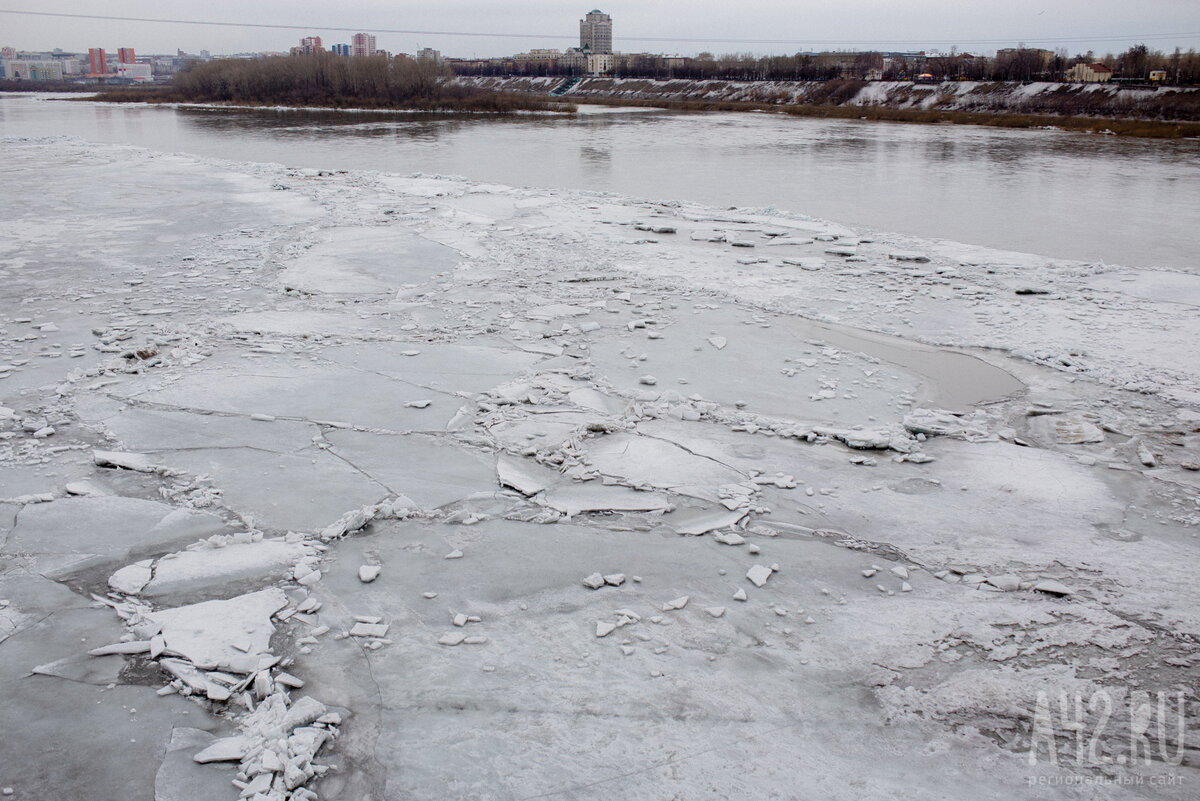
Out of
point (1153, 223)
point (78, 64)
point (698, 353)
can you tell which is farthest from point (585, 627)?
point (78, 64)

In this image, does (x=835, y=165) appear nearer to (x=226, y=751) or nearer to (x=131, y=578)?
(x=131, y=578)

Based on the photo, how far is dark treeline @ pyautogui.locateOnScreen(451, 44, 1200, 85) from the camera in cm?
5620

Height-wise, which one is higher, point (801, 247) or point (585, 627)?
point (801, 247)

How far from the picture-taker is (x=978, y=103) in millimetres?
50562

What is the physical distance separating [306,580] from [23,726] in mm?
943

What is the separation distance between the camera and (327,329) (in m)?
6.14

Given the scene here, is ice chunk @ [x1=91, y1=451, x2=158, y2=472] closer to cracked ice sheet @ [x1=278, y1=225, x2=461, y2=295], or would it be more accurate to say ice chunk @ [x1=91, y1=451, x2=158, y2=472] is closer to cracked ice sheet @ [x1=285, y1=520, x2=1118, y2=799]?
cracked ice sheet @ [x1=285, y1=520, x2=1118, y2=799]

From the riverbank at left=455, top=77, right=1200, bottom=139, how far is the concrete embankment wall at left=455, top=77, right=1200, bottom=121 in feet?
0.18

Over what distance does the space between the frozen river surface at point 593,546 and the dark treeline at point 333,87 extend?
46.8 meters

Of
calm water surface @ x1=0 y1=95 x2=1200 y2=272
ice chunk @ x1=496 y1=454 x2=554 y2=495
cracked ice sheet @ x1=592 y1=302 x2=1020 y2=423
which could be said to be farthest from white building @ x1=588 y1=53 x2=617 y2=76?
ice chunk @ x1=496 y1=454 x2=554 y2=495

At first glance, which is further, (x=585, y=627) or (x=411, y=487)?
(x=411, y=487)

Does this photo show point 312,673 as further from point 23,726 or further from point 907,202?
point 907,202

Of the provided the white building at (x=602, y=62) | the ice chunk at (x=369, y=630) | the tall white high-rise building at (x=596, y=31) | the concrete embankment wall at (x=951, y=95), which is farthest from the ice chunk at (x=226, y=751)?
the tall white high-rise building at (x=596, y=31)

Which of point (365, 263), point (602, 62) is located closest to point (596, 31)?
point (602, 62)
